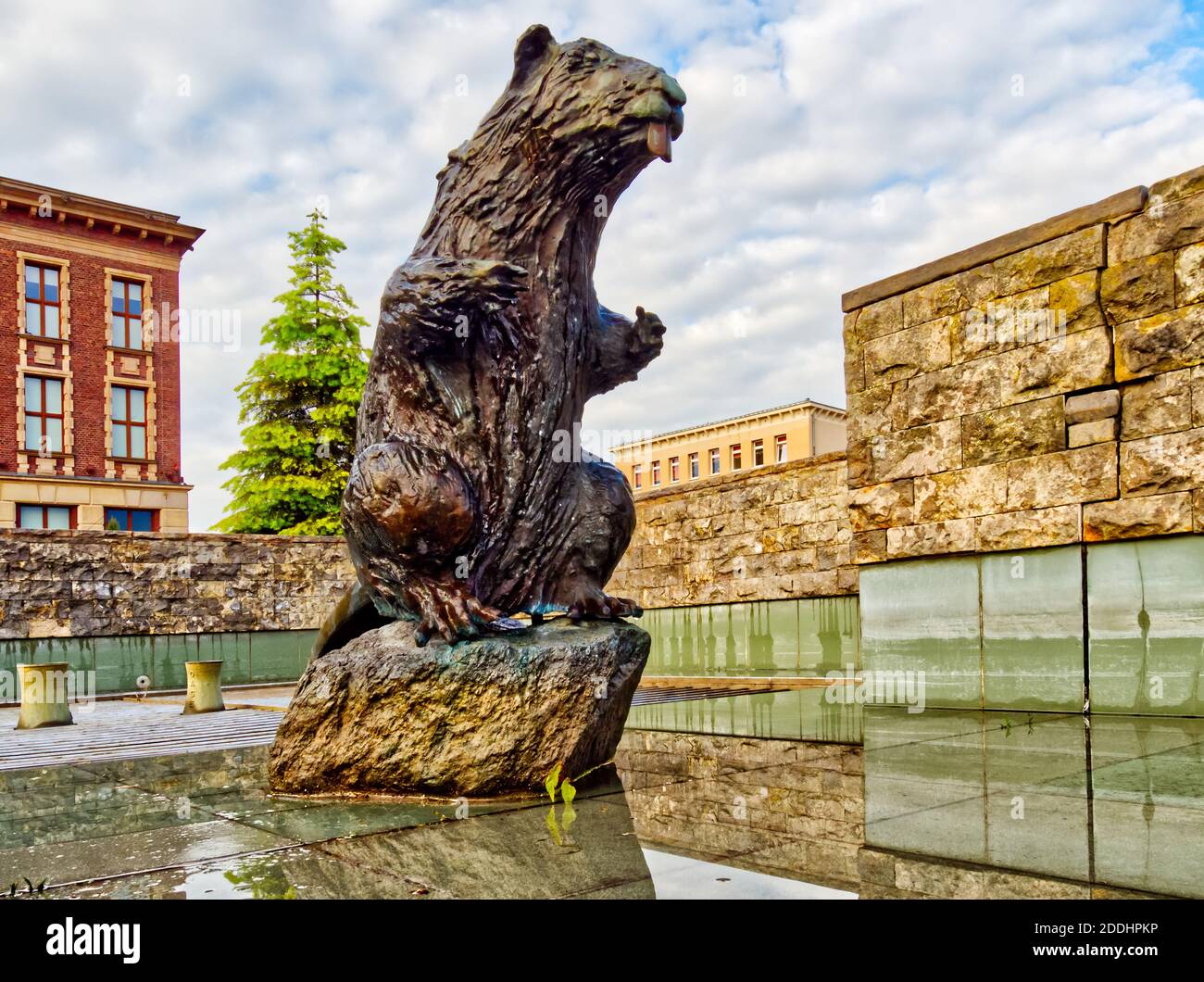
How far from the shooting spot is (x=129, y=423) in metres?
28.0

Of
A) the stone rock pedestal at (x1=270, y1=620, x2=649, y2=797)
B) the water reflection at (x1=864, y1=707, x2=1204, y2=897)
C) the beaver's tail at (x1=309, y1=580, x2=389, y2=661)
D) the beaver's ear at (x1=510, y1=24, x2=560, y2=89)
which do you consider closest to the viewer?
the water reflection at (x1=864, y1=707, x2=1204, y2=897)

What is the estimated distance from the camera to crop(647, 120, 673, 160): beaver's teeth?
3.49 metres

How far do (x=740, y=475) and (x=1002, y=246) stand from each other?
4.19 metres

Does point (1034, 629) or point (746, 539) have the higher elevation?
point (746, 539)

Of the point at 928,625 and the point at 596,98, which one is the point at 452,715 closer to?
the point at 596,98

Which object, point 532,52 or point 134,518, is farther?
point 134,518

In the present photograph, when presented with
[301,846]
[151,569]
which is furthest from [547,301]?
[151,569]

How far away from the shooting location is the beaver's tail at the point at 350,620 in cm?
402

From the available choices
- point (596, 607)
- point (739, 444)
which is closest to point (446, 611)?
point (596, 607)

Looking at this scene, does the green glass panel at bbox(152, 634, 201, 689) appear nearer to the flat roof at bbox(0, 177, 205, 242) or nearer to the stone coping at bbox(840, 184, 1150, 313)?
the stone coping at bbox(840, 184, 1150, 313)

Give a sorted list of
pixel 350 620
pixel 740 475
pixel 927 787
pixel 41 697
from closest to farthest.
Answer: pixel 927 787 → pixel 350 620 → pixel 41 697 → pixel 740 475

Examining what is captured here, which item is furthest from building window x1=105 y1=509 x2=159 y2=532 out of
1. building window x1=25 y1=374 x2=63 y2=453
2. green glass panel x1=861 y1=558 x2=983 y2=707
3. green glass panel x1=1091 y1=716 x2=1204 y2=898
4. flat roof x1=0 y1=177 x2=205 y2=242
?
green glass panel x1=1091 y1=716 x2=1204 y2=898

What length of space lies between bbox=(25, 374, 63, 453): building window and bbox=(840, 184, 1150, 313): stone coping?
2640 cm
